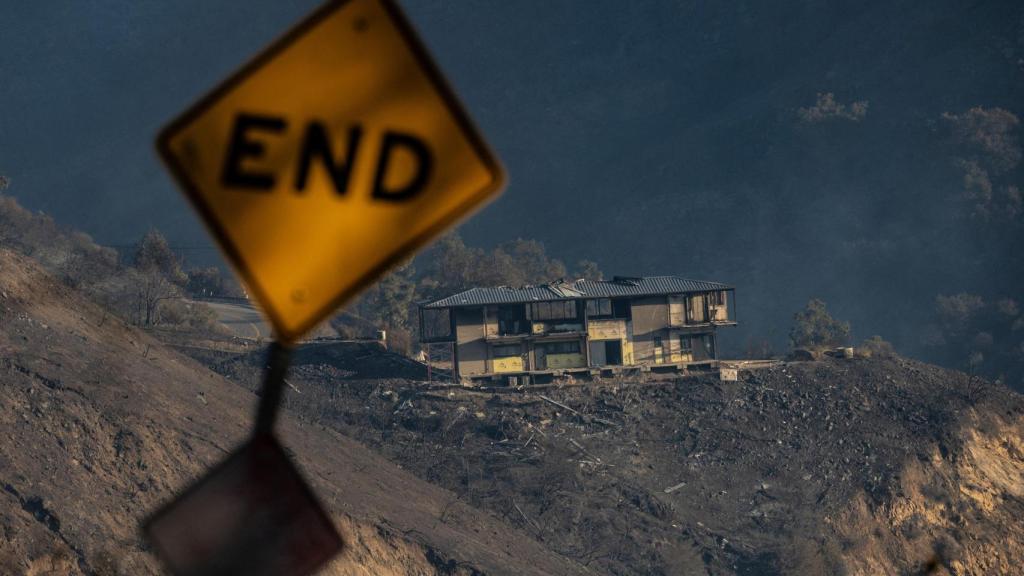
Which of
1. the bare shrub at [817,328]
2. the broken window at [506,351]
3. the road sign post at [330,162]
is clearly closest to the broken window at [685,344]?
the broken window at [506,351]

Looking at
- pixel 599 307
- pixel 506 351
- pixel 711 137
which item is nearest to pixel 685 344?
pixel 599 307

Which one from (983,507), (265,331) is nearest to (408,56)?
(983,507)

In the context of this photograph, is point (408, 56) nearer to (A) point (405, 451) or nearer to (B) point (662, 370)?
(A) point (405, 451)

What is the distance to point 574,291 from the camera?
60.9 metres

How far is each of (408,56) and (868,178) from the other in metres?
157

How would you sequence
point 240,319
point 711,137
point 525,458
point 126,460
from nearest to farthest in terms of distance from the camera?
point 126,460 < point 525,458 < point 240,319 < point 711,137

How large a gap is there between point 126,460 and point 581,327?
101 feet

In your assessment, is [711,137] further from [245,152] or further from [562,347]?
[245,152]

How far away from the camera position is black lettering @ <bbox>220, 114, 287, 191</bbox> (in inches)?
114

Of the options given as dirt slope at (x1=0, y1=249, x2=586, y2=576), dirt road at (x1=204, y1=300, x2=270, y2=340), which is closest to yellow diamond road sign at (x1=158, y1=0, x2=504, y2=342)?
dirt slope at (x1=0, y1=249, x2=586, y2=576)

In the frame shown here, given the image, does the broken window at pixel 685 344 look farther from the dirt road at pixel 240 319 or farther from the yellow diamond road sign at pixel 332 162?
the yellow diamond road sign at pixel 332 162

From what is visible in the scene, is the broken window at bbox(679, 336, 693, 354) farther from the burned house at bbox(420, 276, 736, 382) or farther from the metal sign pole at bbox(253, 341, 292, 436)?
the metal sign pole at bbox(253, 341, 292, 436)

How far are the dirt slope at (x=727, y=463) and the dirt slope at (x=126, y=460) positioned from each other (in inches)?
147

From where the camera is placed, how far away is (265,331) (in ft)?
245
